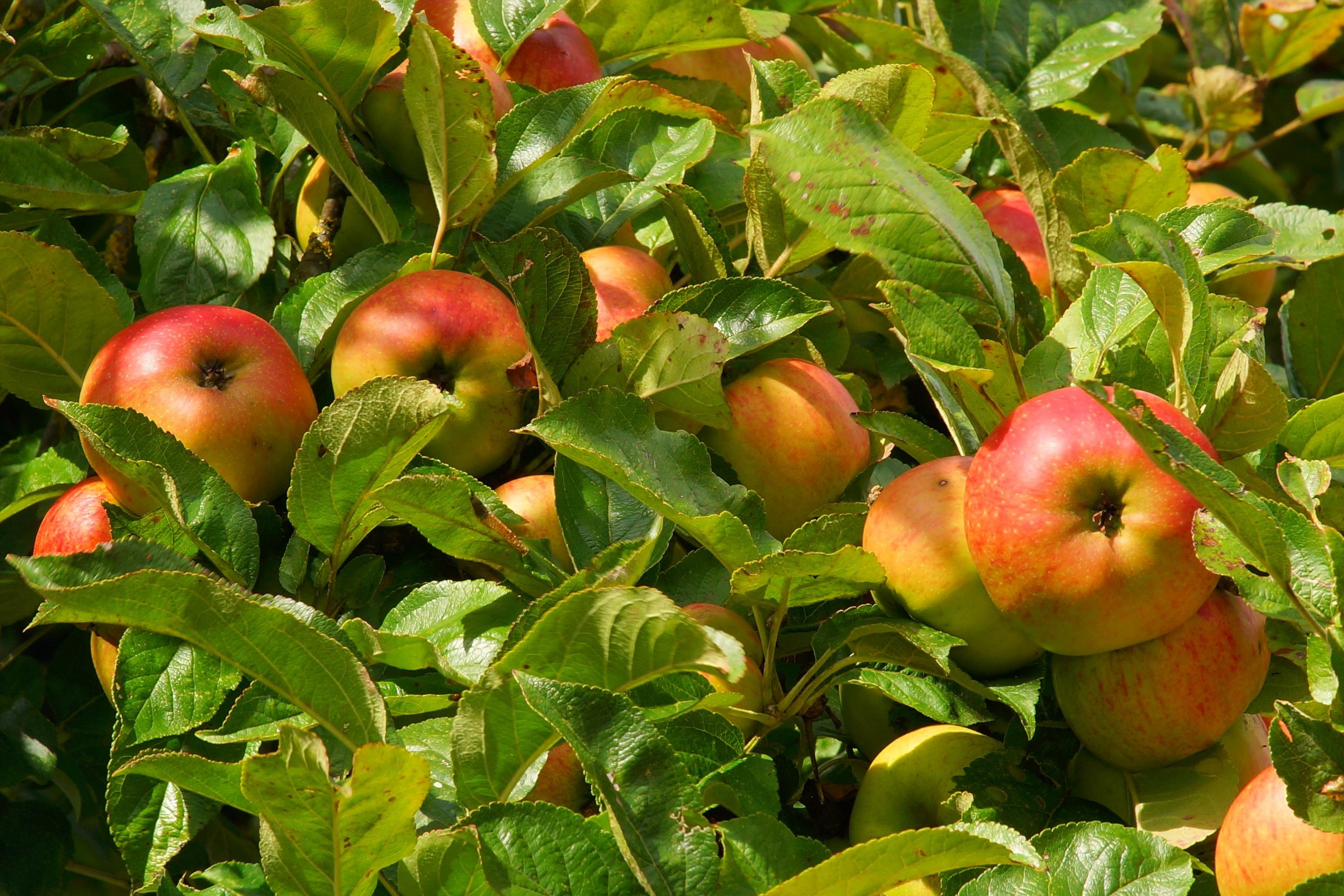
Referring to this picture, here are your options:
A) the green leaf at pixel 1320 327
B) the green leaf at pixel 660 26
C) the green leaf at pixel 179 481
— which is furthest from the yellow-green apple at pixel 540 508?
the green leaf at pixel 1320 327

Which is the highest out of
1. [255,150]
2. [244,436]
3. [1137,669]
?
[255,150]

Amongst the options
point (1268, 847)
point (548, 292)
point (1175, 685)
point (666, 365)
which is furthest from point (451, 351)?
point (1268, 847)

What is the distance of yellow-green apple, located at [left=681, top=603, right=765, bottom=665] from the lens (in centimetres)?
109

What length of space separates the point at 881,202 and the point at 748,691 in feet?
1.47

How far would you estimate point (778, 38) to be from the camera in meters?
1.81

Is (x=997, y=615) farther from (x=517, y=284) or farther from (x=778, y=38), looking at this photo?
(x=778, y=38)

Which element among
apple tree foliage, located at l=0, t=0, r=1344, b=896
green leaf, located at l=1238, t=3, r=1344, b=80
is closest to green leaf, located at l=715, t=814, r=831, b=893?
apple tree foliage, located at l=0, t=0, r=1344, b=896

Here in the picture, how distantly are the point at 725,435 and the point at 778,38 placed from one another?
0.85 metres

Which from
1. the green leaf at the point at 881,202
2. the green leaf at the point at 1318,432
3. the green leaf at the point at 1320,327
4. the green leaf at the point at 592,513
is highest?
the green leaf at the point at 881,202

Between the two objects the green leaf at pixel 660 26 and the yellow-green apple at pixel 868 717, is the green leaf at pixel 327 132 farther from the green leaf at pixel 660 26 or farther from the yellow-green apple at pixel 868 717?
the yellow-green apple at pixel 868 717

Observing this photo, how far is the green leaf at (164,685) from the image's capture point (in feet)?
3.32

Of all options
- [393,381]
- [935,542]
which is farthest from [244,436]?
[935,542]

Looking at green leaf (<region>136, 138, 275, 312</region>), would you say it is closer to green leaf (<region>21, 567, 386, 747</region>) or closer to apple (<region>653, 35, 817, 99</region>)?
green leaf (<region>21, 567, 386, 747</region>)

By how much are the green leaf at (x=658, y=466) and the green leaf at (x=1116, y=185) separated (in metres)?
0.54
